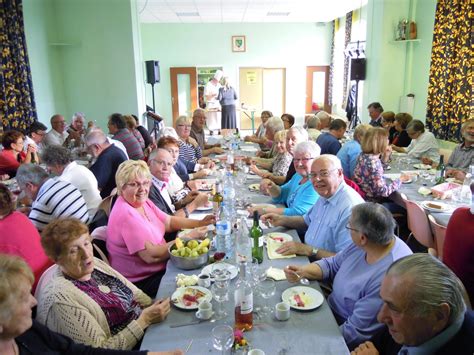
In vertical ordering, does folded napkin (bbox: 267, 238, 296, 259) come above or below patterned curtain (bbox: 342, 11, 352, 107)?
below

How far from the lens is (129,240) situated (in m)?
2.33

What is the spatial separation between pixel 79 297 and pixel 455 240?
208 cm

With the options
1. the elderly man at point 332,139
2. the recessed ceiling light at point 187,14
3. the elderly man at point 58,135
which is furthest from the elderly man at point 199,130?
the recessed ceiling light at point 187,14

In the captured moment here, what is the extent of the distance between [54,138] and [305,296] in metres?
5.54

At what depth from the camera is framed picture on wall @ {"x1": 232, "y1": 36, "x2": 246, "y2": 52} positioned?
12.8 metres

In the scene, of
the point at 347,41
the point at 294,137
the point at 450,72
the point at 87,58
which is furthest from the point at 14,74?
the point at 347,41

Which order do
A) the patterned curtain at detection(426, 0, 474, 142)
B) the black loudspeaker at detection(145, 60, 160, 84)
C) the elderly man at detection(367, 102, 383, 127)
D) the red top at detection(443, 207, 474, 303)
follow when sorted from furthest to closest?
the black loudspeaker at detection(145, 60, 160, 84), the elderly man at detection(367, 102, 383, 127), the patterned curtain at detection(426, 0, 474, 142), the red top at detection(443, 207, 474, 303)

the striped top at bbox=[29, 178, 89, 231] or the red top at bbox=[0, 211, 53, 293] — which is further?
the striped top at bbox=[29, 178, 89, 231]

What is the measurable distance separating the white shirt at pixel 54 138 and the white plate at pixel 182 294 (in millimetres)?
4957

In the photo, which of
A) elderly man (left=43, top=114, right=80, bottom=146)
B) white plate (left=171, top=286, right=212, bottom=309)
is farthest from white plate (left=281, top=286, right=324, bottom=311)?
elderly man (left=43, top=114, right=80, bottom=146)

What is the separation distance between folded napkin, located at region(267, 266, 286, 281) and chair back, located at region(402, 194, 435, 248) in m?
1.66

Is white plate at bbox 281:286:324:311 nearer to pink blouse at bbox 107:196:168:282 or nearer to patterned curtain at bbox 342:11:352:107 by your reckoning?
pink blouse at bbox 107:196:168:282

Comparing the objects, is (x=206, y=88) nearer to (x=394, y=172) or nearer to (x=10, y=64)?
(x=10, y=64)

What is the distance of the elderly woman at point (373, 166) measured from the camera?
148 inches
